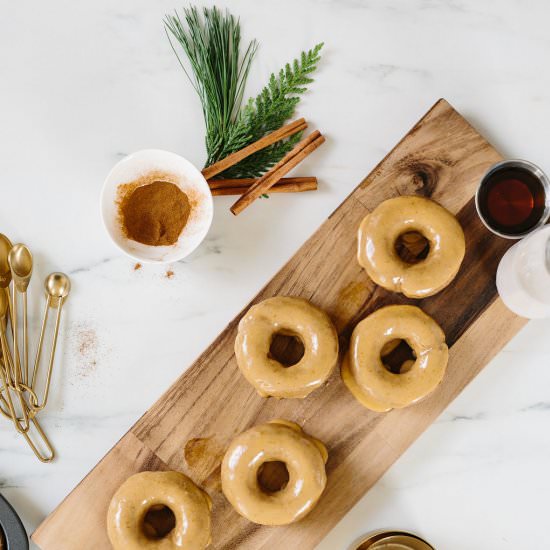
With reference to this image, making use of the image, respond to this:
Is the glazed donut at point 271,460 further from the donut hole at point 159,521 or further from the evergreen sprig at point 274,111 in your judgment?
the evergreen sprig at point 274,111

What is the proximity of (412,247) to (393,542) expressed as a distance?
75 cm

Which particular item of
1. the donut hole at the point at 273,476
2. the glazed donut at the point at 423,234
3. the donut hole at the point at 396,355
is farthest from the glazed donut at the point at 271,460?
the glazed donut at the point at 423,234

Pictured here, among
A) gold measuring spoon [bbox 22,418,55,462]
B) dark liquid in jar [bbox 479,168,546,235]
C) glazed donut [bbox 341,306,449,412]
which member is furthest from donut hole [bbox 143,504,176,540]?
dark liquid in jar [bbox 479,168,546,235]

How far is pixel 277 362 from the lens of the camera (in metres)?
1.54

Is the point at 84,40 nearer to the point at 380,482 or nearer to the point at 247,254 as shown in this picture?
the point at 247,254

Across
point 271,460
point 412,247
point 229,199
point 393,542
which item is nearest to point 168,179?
point 229,199

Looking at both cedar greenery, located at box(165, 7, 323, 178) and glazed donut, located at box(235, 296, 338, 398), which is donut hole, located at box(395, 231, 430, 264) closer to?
glazed donut, located at box(235, 296, 338, 398)

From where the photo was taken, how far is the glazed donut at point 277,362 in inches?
59.3

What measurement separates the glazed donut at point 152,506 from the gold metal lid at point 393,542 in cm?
40

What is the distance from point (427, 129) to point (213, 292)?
2.28ft

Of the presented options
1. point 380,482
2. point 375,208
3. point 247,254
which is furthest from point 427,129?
point 380,482

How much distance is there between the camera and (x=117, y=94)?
1712 mm

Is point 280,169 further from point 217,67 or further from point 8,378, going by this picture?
point 8,378

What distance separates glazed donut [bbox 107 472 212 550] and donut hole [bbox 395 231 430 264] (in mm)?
787
